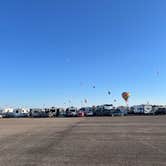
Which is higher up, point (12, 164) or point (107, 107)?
point (107, 107)

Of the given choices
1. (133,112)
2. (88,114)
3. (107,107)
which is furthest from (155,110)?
(88,114)

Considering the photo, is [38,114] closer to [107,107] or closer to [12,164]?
[107,107]

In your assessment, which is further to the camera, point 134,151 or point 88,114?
point 88,114

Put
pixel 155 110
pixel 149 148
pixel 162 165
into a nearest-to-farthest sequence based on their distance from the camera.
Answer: pixel 162 165, pixel 149 148, pixel 155 110

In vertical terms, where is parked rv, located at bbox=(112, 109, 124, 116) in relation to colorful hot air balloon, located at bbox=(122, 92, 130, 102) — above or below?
below

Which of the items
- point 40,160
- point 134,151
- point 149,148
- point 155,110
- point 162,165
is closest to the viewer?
point 162,165

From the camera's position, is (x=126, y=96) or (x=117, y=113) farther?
(x=126, y=96)

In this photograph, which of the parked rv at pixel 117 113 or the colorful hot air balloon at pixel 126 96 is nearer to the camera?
the parked rv at pixel 117 113

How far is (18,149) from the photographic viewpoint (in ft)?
44.7

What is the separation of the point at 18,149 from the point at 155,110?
244ft

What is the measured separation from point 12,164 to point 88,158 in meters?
2.69

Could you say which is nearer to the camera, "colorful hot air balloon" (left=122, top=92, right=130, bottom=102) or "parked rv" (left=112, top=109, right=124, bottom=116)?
"parked rv" (left=112, top=109, right=124, bottom=116)

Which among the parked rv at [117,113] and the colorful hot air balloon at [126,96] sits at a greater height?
the colorful hot air balloon at [126,96]

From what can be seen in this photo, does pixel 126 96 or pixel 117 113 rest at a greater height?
pixel 126 96
